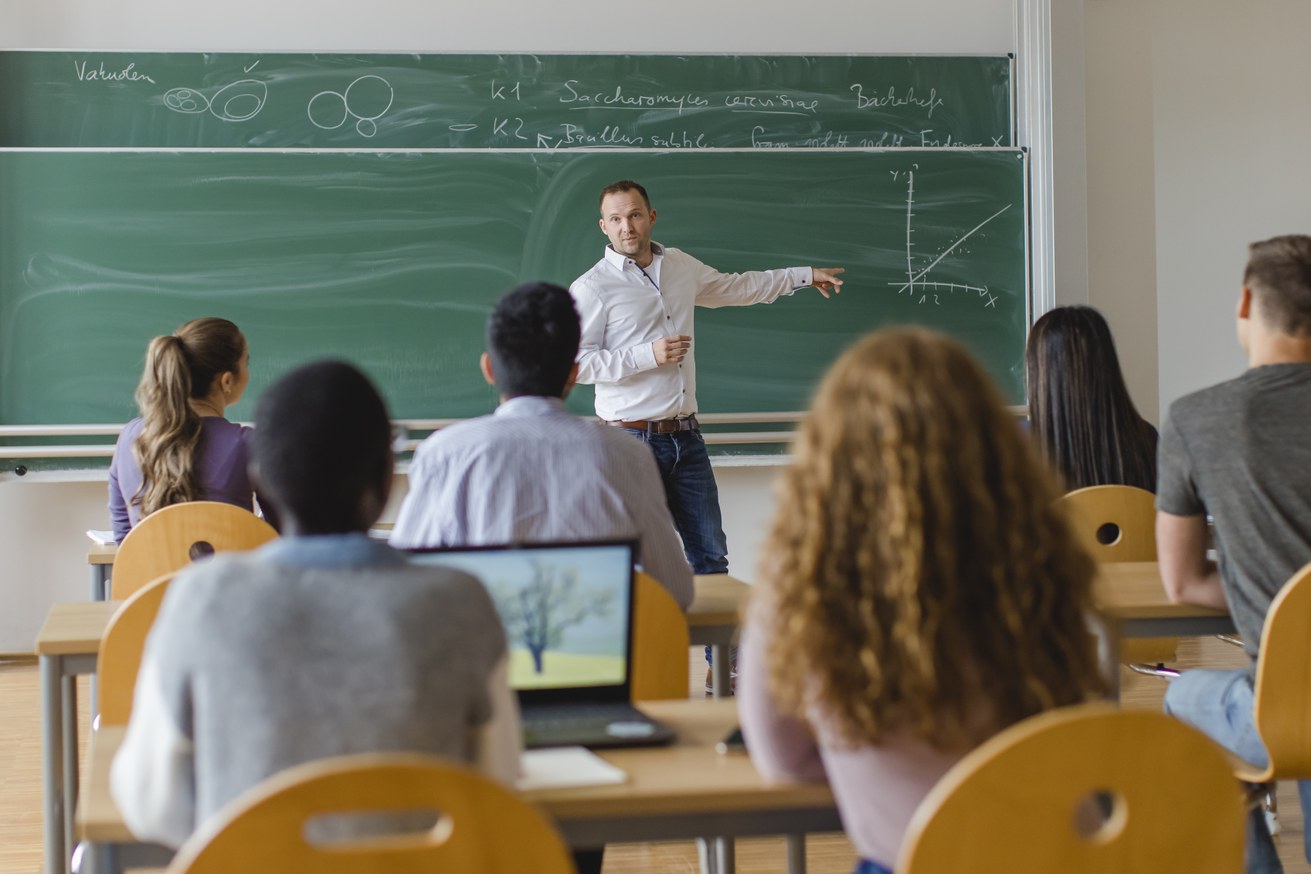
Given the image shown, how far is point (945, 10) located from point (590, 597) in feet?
14.7

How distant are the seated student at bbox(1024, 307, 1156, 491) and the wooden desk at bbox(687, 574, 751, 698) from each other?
926mm

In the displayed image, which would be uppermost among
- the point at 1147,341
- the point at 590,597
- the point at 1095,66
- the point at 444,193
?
the point at 1095,66

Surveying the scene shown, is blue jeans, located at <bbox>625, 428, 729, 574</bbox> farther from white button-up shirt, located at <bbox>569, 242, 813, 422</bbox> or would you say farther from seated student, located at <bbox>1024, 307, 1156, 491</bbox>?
seated student, located at <bbox>1024, 307, 1156, 491</bbox>

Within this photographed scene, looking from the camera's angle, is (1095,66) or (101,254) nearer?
(101,254)

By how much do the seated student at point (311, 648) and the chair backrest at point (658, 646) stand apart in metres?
0.75

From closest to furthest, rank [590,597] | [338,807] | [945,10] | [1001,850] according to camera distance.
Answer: [338,807]
[1001,850]
[590,597]
[945,10]

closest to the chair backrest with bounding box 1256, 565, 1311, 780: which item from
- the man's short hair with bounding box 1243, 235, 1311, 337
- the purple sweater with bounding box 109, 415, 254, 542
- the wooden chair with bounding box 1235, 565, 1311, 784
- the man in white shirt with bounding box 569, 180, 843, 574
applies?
the wooden chair with bounding box 1235, 565, 1311, 784

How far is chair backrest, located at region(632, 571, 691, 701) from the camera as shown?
6.88ft

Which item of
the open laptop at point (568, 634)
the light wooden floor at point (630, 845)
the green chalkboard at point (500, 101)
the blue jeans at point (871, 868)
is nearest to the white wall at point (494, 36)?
the green chalkboard at point (500, 101)

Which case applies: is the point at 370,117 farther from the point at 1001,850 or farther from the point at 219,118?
the point at 1001,850

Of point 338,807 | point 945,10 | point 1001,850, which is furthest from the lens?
point 945,10

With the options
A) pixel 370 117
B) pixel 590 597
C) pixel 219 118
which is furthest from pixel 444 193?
pixel 590 597

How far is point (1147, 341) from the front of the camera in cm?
575

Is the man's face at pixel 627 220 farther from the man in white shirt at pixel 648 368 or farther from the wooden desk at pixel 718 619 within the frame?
the wooden desk at pixel 718 619
